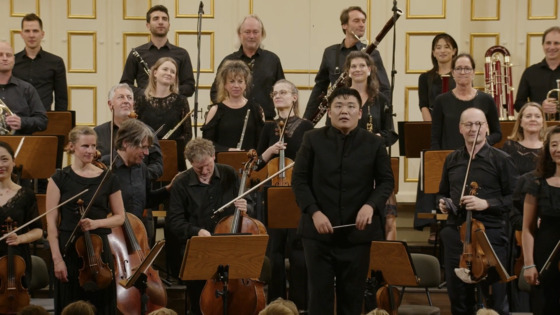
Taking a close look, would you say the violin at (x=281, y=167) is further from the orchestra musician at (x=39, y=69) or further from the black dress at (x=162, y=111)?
the orchestra musician at (x=39, y=69)

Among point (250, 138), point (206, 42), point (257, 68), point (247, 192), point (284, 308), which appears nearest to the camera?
point (284, 308)

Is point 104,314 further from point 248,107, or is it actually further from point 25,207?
point 248,107

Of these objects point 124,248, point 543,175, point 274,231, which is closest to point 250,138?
point 274,231

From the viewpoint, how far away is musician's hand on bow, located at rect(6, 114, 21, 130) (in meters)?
5.83

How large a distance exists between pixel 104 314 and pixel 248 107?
6.05 ft

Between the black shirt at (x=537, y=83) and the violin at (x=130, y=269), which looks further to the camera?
the black shirt at (x=537, y=83)

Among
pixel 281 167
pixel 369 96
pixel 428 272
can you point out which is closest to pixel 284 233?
pixel 281 167

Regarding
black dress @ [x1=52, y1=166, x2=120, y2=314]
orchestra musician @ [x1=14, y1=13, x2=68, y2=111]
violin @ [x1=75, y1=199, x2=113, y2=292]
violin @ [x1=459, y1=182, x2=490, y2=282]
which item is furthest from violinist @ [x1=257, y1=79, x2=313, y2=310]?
orchestra musician @ [x1=14, y1=13, x2=68, y2=111]

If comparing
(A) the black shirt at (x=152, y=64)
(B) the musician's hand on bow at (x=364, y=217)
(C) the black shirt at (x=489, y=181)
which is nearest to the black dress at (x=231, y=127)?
(A) the black shirt at (x=152, y=64)

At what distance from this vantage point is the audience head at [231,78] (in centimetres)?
593

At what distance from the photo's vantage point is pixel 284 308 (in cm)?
352

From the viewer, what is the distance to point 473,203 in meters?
4.91

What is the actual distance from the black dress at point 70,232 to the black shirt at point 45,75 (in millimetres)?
2356

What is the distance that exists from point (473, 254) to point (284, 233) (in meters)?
1.18
